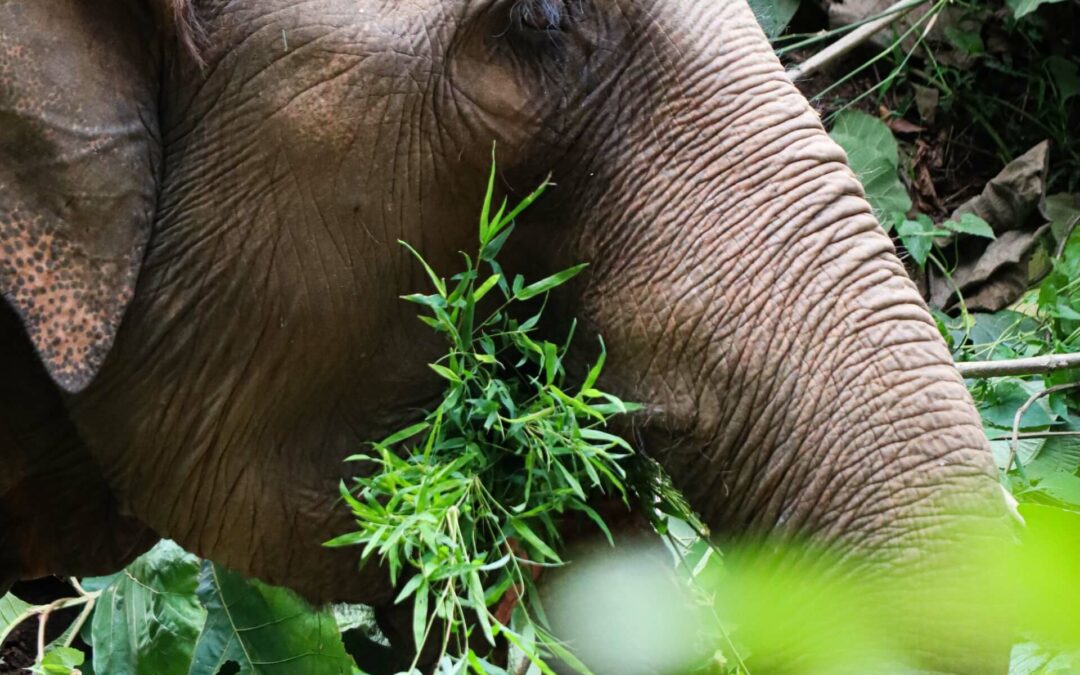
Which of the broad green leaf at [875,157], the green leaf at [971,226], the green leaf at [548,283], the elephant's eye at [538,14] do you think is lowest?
the green leaf at [971,226]

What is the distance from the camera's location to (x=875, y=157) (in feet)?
16.1

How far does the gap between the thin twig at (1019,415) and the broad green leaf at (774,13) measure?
5.59 feet

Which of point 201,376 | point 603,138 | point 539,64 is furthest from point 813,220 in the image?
point 201,376

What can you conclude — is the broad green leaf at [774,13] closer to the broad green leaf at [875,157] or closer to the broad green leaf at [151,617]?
the broad green leaf at [875,157]

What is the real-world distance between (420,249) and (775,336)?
60 centimetres

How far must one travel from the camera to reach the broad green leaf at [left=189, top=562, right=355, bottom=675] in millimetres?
3154

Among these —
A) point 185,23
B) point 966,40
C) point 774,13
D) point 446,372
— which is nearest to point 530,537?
point 446,372

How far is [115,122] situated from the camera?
82.7 inches

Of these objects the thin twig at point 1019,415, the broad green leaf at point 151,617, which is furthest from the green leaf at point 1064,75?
the broad green leaf at point 151,617

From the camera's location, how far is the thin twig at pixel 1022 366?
3.11m

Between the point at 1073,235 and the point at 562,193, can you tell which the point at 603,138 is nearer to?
the point at 562,193

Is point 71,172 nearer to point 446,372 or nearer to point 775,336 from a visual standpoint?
point 446,372

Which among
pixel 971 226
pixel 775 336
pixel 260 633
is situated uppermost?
pixel 775 336

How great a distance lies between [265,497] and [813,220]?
1063 mm
